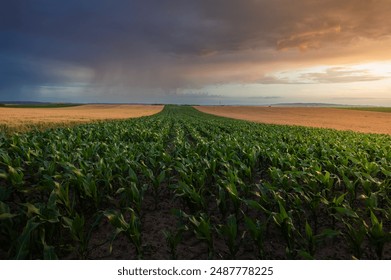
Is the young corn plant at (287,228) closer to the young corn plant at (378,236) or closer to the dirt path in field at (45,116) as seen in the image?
the young corn plant at (378,236)

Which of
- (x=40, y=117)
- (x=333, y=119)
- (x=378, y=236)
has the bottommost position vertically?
(x=333, y=119)

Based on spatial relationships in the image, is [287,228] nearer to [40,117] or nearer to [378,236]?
[378,236]

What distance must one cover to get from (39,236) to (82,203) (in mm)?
1298

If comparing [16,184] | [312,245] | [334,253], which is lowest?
[334,253]

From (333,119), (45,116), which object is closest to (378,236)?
Result: (45,116)

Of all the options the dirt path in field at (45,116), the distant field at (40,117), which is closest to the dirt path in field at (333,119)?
the dirt path in field at (45,116)

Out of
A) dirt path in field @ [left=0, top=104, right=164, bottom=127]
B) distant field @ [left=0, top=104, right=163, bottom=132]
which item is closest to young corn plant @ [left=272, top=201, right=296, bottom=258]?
distant field @ [left=0, top=104, right=163, bottom=132]

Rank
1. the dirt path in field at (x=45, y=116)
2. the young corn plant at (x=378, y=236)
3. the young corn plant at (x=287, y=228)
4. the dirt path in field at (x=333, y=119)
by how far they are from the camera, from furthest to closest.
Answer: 1. the dirt path in field at (x=333, y=119)
2. the dirt path in field at (x=45, y=116)
3. the young corn plant at (x=287, y=228)
4. the young corn plant at (x=378, y=236)

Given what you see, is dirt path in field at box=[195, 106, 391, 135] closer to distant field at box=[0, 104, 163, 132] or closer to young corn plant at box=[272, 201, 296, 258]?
distant field at box=[0, 104, 163, 132]

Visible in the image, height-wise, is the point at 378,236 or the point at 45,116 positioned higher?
the point at 45,116
